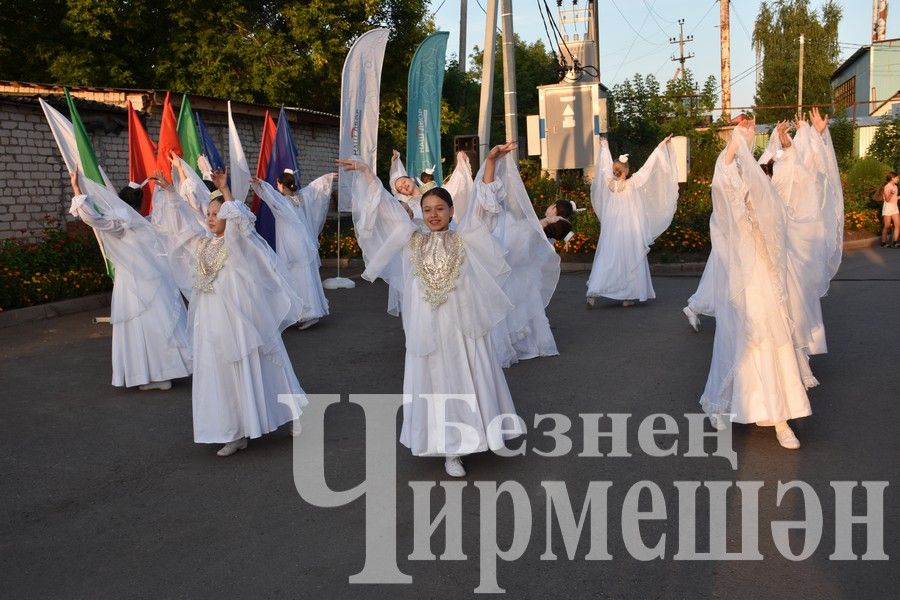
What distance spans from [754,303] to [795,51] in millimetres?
55223

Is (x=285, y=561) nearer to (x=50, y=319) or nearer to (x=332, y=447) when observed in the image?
(x=332, y=447)

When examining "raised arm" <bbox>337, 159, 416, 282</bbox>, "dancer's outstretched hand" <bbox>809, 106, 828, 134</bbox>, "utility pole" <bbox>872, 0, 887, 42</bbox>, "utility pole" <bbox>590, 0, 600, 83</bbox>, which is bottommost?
"raised arm" <bbox>337, 159, 416, 282</bbox>

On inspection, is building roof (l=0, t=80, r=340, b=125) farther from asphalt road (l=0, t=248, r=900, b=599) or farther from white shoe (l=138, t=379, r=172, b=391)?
white shoe (l=138, t=379, r=172, b=391)

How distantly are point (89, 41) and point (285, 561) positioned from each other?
2141 centimetres

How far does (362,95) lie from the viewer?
12.6 meters

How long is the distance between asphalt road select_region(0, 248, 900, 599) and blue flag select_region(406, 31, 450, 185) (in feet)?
16.5

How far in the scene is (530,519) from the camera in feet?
15.3

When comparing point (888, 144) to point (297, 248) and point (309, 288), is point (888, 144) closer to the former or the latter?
point (297, 248)

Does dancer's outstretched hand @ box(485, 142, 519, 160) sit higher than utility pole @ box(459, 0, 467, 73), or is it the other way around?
utility pole @ box(459, 0, 467, 73)

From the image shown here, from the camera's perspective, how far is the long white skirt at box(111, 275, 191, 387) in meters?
8.09

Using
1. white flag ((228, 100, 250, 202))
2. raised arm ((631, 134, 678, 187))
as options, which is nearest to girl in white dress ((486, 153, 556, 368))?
raised arm ((631, 134, 678, 187))

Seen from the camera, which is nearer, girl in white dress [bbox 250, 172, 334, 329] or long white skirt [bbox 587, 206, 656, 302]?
girl in white dress [bbox 250, 172, 334, 329]

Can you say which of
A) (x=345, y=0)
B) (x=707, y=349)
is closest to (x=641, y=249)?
(x=707, y=349)

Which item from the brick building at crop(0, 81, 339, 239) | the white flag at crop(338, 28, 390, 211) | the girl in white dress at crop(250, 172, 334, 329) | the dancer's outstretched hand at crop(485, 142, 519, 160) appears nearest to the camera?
the dancer's outstretched hand at crop(485, 142, 519, 160)
